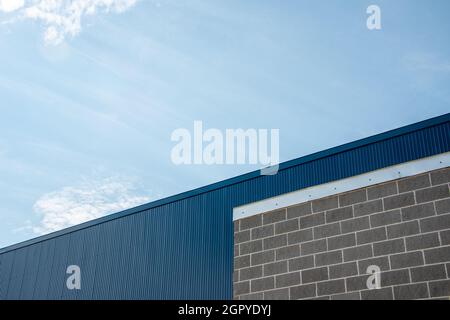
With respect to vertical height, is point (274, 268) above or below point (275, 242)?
below

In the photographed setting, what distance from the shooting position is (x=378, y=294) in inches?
381

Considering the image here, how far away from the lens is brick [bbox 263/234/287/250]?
11.2m

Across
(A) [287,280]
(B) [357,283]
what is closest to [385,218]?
(B) [357,283]

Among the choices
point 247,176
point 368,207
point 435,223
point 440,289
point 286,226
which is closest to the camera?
point 440,289

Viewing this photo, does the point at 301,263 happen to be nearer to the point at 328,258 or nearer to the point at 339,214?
the point at 328,258

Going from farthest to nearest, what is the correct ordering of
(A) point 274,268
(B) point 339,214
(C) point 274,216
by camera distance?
(C) point 274,216
(A) point 274,268
(B) point 339,214

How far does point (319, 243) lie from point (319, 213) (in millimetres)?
571

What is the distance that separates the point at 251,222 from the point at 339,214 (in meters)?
1.97

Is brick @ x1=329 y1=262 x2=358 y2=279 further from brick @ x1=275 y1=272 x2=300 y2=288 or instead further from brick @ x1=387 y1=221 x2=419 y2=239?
brick @ x1=387 y1=221 x2=419 y2=239

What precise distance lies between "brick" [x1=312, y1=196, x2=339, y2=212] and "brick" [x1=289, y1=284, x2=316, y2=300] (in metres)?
1.42

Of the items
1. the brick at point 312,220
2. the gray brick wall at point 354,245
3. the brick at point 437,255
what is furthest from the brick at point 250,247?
the brick at point 437,255

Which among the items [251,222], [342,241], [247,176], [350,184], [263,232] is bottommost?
[342,241]

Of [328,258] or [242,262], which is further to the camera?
[242,262]
